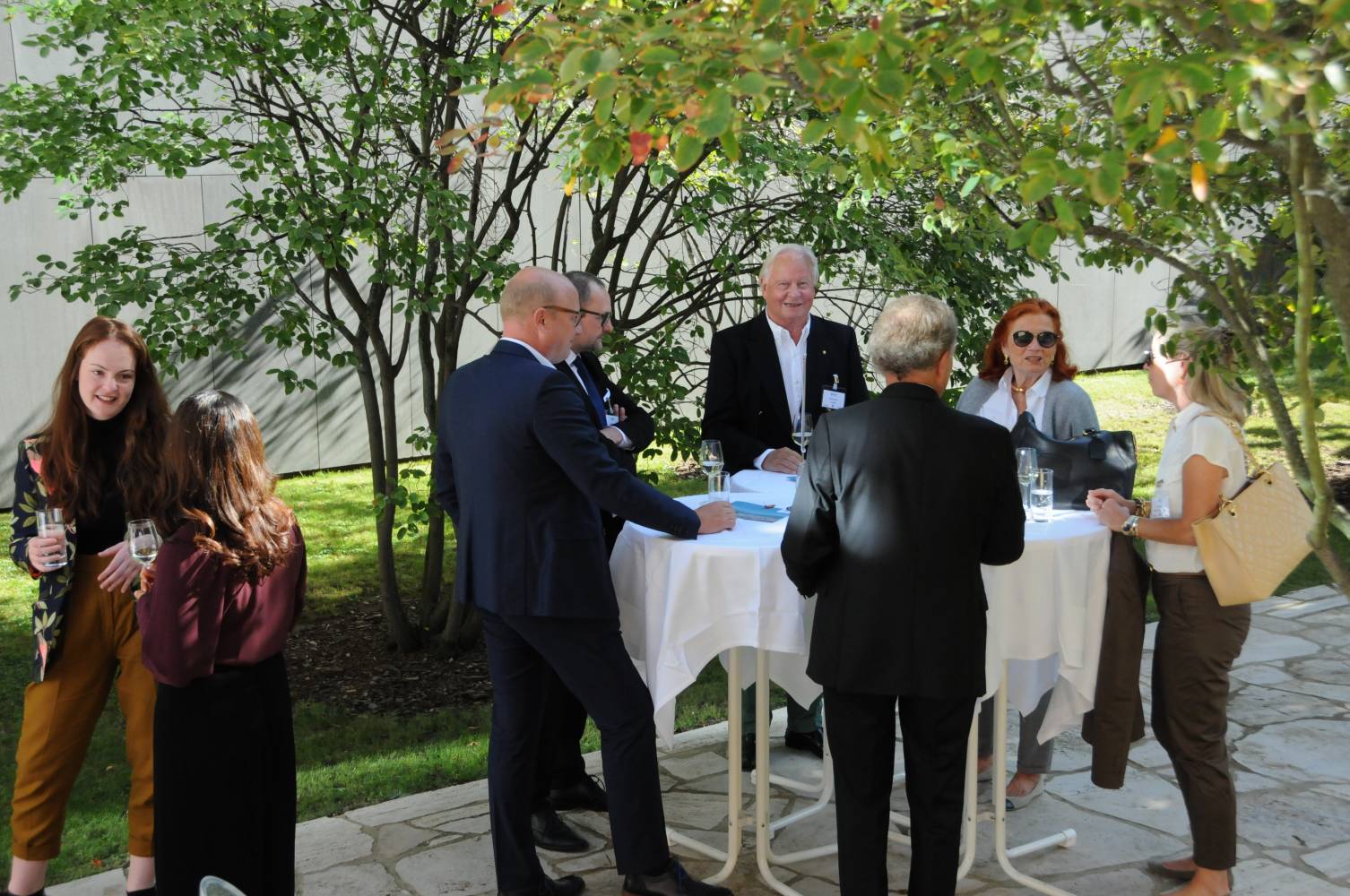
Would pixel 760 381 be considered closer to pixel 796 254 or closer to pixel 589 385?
pixel 796 254

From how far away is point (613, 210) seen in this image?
261 inches

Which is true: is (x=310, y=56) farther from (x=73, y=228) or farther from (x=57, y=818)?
(x=73, y=228)

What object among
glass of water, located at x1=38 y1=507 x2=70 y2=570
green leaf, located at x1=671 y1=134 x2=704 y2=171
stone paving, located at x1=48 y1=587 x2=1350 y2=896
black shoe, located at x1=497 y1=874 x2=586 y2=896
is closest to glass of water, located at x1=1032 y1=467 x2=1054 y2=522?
stone paving, located at x1=48 y1=587 x2=1350 y2=896

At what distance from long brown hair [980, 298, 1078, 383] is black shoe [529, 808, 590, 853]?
2224 mm

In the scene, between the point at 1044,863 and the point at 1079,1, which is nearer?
the point at 1079,1

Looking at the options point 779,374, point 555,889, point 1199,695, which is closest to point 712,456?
point 779,374

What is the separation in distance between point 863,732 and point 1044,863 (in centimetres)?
128

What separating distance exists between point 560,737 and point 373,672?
2.18 metres

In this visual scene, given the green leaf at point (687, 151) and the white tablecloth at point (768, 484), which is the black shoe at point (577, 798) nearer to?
the white tablecloth at point (768, 484)

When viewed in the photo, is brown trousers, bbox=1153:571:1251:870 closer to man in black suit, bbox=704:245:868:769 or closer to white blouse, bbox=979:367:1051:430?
white blouse, bbox=979:367:1051:430

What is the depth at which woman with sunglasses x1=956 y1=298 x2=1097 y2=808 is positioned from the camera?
469 cm

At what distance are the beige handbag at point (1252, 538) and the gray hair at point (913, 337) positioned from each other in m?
0.95

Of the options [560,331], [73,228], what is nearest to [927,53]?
[560,331]

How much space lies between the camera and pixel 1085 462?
4387 mm
